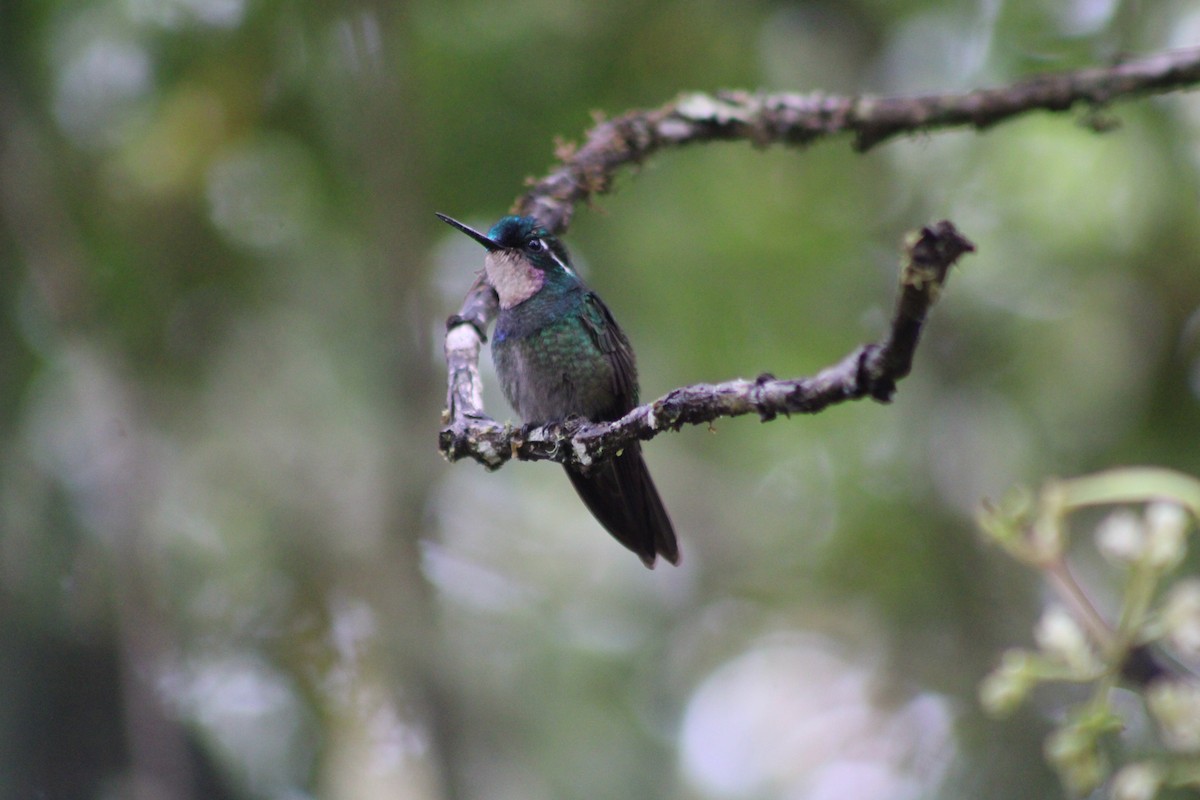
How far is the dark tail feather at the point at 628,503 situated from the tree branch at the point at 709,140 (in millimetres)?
673

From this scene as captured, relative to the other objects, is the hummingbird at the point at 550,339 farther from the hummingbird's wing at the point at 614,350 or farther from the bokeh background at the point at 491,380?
the bokeh background at the point at 491,380

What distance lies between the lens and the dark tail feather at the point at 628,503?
3752 mm

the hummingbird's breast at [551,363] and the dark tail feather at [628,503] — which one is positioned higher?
the hummingbird's breast at [551,363]

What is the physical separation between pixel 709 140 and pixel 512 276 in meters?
1.02

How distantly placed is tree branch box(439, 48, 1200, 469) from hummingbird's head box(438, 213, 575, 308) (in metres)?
0.34

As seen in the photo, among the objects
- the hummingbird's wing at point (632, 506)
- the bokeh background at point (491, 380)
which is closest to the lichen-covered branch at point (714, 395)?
the hummingbird's wing at point (632, 506)

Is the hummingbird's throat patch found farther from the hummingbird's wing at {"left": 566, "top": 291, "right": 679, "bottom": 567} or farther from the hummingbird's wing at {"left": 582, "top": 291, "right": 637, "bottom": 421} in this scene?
the hummingbird's wing at {"left": 566, "top": 291, "right": 679, "bottom": 567}

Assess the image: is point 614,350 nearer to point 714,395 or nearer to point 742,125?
point 742,125

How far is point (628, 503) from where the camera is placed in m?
3.76

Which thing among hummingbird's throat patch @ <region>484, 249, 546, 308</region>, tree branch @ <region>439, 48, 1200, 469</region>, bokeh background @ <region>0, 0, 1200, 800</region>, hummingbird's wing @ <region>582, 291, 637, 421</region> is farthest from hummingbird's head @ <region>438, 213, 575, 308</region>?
bokeh background @ <region>0, 0, 1200, 800</region>

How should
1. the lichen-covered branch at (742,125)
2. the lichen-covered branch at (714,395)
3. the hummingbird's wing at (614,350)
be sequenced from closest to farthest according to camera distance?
the lichen-covered branch at (714,395) → the lichen-covered branch at (742,125) → the hummingbird's wing at (614,350)

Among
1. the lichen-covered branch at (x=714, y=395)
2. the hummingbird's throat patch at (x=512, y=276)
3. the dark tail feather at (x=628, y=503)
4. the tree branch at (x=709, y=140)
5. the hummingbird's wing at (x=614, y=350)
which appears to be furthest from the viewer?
the hummingbird's wing at (x=614, y=350)

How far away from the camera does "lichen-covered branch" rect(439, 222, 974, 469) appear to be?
4.73ft

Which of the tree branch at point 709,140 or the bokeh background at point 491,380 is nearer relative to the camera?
the tree branch at point 709,140
